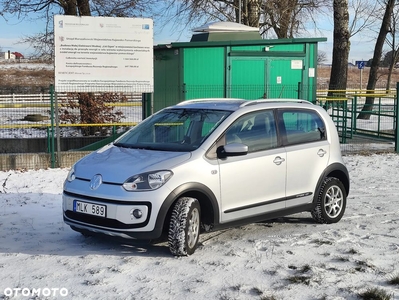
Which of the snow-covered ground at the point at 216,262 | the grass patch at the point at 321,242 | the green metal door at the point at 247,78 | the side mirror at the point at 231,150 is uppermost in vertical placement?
the green metal door at the point at 247,78

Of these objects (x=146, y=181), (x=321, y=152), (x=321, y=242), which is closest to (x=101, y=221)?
(x=146, y=181)

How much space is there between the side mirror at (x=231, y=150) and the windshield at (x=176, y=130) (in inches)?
9.2

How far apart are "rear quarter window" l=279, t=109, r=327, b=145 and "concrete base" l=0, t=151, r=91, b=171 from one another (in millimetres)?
6887

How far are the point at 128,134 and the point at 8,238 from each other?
1.83m

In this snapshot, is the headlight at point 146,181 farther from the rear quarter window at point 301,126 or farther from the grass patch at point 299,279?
the rear quarter window at point 301,126

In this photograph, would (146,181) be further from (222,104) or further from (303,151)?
(303,151)

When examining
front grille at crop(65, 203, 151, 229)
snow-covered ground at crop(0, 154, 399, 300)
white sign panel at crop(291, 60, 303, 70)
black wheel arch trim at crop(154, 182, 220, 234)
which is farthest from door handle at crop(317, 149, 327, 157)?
white sign panel at crop(291, 60, 303, 70)

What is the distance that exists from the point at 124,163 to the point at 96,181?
1.11ft

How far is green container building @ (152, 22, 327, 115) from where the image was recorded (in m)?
14.6

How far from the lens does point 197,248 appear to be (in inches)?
258

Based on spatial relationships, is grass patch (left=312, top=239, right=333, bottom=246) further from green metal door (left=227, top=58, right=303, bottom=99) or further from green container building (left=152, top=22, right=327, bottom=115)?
green metal door (left=227, top=58, right=303, bottom=99)

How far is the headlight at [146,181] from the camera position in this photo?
6.00 metres

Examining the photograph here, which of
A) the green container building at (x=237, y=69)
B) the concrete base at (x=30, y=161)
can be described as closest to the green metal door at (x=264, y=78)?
the green container building at (x=237, y=69)

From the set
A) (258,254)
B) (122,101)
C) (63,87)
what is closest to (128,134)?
(258,254)
